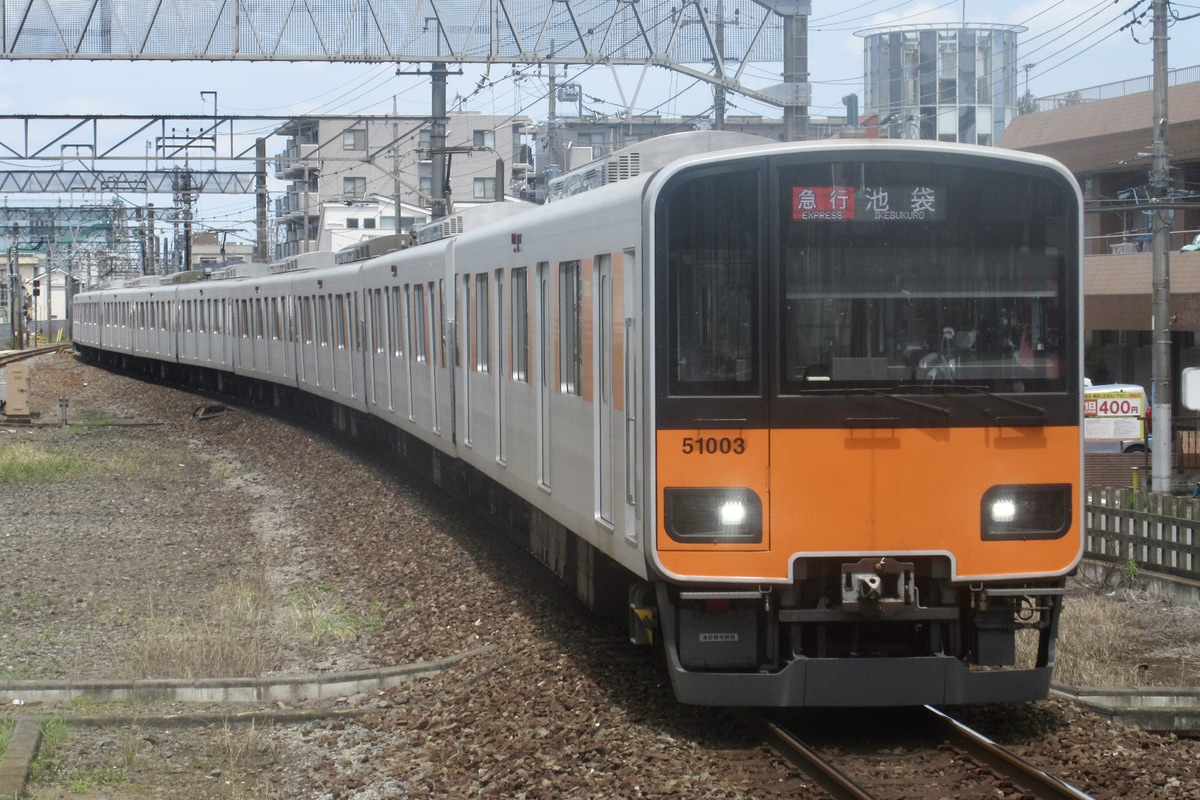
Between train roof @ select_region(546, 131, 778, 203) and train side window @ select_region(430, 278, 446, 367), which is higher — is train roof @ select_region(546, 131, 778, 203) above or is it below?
above

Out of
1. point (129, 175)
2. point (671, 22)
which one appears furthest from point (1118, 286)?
point (129, 175)

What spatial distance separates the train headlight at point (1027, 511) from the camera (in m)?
6.22

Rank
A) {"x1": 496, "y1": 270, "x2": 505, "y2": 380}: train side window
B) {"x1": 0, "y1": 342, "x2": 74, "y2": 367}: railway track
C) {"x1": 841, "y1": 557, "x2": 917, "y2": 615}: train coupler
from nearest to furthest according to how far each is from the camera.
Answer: {"x1": 841, "y1": 557, "x2": 917, "y2": 615}: train coupler → {"x1": 496, "y1": 270, "x2": 505, "y2": 380}: train side window → {"x1": 0, "y1": 342, "x2": 74, "y2": 367}: railway track

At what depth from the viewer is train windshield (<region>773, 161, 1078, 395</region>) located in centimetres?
618

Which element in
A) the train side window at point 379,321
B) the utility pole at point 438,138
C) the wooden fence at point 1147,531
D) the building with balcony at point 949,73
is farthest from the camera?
the building with balcony at point 949,73

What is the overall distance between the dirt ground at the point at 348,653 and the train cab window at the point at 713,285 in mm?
1533

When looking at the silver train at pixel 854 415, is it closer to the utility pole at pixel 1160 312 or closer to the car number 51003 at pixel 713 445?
the car number 51003 at pixel 713 445

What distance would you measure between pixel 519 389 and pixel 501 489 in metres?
2.60

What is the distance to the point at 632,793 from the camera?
18.2ft

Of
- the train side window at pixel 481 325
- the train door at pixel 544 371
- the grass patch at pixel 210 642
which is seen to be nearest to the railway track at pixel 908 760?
the train door at pixel 544 371

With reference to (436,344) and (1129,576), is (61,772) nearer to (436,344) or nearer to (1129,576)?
(436,344)

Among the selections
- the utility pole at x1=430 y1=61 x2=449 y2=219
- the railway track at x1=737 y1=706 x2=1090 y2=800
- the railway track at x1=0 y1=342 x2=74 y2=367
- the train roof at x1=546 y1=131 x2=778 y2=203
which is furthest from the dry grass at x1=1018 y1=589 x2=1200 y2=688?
the railway track at x1=0 y1=342 x2=74 y2=367

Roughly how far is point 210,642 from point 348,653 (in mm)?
780

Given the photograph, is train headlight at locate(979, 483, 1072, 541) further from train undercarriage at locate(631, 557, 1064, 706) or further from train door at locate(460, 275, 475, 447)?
train door at locate(460, 275, 475, 447)
